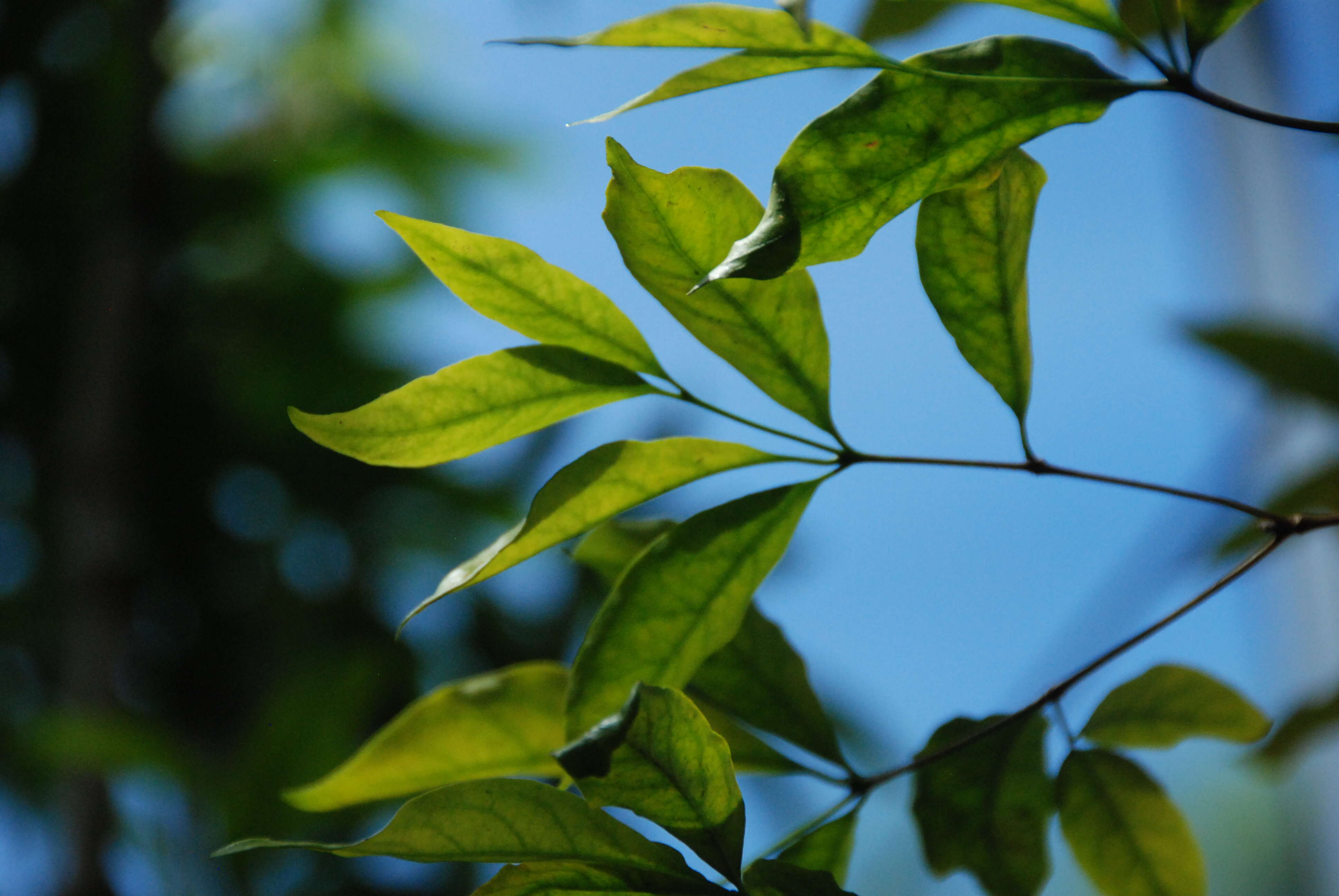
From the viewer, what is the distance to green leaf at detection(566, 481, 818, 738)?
260 mm

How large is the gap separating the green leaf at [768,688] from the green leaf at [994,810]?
30mm

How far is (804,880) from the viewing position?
0.73 feet

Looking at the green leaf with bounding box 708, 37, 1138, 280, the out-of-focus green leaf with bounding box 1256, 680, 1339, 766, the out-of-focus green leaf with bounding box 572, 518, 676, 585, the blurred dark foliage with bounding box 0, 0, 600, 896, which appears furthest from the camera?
the blurred dark foliage with bounding box 0, 0, 600, 896

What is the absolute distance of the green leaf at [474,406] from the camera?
0.80 feet

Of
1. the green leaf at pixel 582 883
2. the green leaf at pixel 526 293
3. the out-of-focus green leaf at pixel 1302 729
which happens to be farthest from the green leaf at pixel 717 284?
the out-of-focus green leaf at pixel 1302 729

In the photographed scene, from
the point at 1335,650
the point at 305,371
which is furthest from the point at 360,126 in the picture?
the point at 1335,650

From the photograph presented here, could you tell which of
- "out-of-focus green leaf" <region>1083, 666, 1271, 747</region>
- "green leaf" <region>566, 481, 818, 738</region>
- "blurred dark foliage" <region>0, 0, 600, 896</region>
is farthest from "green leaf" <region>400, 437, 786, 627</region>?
"blurred dark foliage" <region>0, 0, 600, 896</region>

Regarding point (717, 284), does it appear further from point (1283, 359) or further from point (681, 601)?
point (1283, 359)

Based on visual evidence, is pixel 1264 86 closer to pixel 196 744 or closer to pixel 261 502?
pixel 261 502

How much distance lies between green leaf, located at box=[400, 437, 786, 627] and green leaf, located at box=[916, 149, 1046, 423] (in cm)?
6

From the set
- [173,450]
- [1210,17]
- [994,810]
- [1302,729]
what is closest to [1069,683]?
[994,810]

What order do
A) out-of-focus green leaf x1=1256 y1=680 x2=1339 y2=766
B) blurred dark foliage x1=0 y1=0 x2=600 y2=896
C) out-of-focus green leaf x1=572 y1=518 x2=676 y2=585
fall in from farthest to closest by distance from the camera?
blurred dark foliage x1=0 y1=0 x2=600 y2=896, out-of-focus green leaf x1=1256 y1=680 x2=1339 y2=766, out-of-focus green leaf x1=572 y1=518 x2=676 y2=585

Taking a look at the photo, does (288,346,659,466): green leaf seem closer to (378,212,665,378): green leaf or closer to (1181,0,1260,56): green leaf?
(378,212,665,378): green leaf

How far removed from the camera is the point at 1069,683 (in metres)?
0.27
